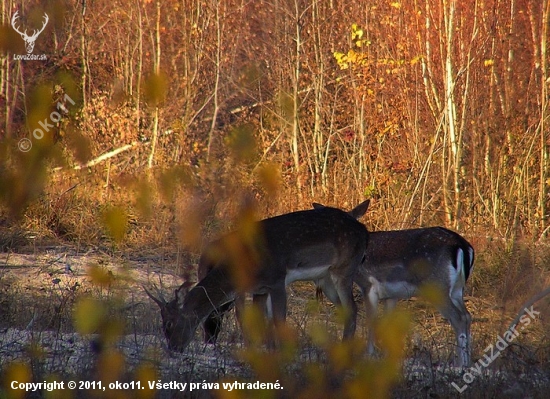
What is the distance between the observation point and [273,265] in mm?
7660

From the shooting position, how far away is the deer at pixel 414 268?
869 centimetres

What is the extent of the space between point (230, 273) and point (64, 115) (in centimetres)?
856

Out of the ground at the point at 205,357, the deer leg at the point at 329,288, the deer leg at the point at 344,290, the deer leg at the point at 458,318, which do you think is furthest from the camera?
the deer leg at the point at 329,288

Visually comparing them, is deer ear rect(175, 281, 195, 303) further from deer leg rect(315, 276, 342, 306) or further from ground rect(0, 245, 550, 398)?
deer leg rect(315, 276, 342, 306)

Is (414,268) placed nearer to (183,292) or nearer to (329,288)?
(329,288)


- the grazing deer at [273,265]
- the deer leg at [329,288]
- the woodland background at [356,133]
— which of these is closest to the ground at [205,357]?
the grazing deer at [273,265]

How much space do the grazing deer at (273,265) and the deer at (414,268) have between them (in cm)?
49

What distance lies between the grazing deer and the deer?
19.1 inches

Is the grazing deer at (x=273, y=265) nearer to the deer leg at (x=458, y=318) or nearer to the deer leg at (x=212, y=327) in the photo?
the deer leg at (x=212, y=327)

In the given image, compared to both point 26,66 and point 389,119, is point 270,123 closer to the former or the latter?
point 389,119

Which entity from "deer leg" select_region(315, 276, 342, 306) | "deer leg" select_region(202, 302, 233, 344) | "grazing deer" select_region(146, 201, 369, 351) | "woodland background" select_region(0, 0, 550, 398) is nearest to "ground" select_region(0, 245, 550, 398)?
"deer leg" select_region(202, 302, 233, 344)

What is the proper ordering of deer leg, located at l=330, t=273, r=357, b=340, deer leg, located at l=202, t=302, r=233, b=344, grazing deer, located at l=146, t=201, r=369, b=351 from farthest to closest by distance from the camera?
deer leg, located at l=330, t=273, r=357, b=340, deer leg, located at l=202, t=302, r=233, b=344, grazing deer, located at l=146, t=201, r=369, b=351

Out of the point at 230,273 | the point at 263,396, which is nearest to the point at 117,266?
the point at 230,273

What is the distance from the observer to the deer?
8.69 metres
